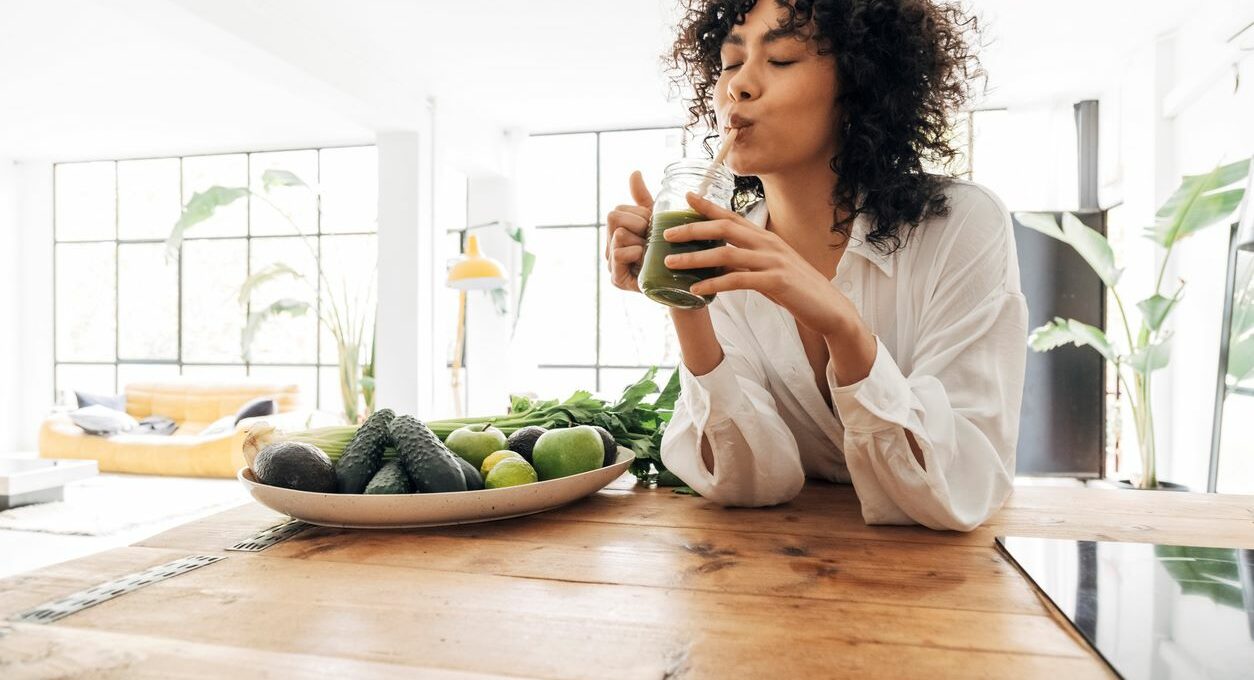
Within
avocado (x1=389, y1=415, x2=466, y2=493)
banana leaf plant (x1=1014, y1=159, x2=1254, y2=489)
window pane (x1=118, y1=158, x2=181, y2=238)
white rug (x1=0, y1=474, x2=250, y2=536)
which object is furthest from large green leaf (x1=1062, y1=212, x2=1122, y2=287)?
window pane (x1=118, y1=158, x2=181, y2=238)

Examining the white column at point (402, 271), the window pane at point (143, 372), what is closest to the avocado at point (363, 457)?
the white column at point (402, 271)

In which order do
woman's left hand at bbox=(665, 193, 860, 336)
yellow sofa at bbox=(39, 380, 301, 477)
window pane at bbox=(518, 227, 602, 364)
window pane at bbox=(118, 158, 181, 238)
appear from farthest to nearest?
window pane at bbox=(118, 158, 181, 238), window pane at bbox=(518, 227, 602, 364), yellow sofa at bbox=(39, 380, 301, 477), woman's left hand at bbox=(665, 193, 860, 336)

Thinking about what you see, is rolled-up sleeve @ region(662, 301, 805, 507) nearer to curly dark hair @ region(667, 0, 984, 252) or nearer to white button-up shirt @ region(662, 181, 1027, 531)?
white button-up shirt @ region(662, 181, 1027, 531)

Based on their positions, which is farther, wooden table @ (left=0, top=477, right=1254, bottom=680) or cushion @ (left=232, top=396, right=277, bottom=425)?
cushion @ (left=232, top=396, right=277, bottom=425)

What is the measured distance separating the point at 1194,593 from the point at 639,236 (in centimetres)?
68

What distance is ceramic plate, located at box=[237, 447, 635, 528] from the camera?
89 cm

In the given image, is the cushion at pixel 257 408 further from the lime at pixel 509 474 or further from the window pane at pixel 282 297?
the lime at pixel 509 474

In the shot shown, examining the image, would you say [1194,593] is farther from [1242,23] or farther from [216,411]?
[216,411]

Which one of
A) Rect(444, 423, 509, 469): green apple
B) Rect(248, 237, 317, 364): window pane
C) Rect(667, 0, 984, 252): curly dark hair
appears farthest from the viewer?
Rect(248, 237, 317, 364): window pane

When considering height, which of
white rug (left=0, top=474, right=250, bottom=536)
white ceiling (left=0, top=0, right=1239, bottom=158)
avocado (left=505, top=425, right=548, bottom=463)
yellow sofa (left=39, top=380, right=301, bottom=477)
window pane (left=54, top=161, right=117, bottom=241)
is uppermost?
white ceiling (left=0, top=0, right=1239, bottom=158)

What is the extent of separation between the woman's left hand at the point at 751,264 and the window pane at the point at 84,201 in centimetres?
994

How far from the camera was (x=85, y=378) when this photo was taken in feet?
29.5

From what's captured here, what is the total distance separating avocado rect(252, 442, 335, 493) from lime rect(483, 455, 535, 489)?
0.63ft

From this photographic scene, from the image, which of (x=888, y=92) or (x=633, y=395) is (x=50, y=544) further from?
(x=888, y=92)
